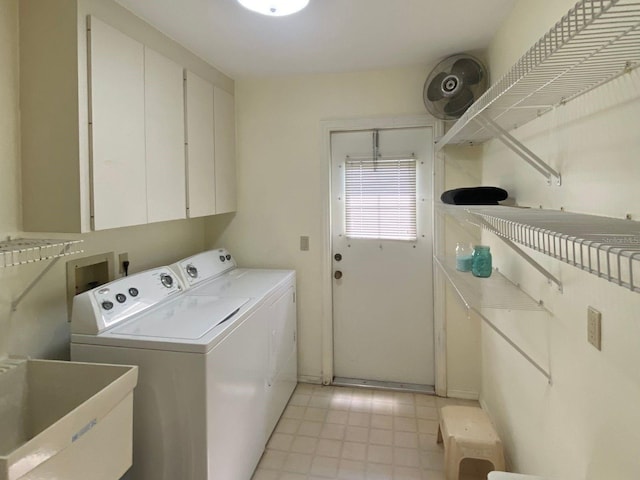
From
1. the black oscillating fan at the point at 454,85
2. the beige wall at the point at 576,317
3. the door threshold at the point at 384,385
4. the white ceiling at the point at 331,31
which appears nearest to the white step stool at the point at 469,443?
the beige wall at the point at 576,317

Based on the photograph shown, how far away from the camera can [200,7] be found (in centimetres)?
191

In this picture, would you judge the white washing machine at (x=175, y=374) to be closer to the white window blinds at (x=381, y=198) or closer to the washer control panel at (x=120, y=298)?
the washer control panel at (x=120, y=298)

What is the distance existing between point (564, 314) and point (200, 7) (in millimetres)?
2096

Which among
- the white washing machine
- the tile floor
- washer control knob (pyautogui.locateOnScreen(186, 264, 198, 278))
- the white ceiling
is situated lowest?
the tile floor

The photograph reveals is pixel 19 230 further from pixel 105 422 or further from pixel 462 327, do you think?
pixel 462 327

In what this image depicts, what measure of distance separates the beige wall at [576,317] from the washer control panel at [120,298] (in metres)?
1.85

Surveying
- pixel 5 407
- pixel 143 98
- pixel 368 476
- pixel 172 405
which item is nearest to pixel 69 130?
pixel 143 98

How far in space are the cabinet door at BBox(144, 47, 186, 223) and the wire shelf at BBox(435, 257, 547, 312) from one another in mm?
1608

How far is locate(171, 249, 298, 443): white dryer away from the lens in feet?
7.77

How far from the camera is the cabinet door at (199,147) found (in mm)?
2393

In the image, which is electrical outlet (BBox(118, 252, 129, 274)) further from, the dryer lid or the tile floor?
the tile floor

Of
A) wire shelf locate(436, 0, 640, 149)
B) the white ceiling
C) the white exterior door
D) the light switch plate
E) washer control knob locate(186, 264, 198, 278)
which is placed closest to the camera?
wire shelf locate(436, 0, 640, 149)

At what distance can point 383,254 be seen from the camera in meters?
2.97

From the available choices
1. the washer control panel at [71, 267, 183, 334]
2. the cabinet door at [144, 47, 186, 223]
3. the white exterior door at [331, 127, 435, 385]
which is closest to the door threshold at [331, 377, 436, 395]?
the white exterior door at [331, 127, 435, 385]
